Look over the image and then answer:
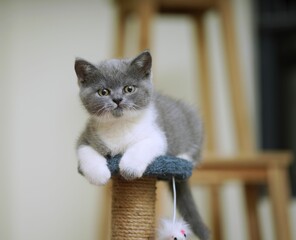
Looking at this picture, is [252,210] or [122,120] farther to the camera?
[252,210]

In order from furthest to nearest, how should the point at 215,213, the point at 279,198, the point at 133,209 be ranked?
the point at 215,213, the point at 279,198, the point at 133,209

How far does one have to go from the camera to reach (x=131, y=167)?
948mm

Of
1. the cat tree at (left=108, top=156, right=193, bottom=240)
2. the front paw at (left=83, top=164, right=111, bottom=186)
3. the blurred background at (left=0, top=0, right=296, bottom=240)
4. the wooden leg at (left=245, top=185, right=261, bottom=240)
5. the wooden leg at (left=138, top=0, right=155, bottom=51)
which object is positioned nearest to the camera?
the front paw at (left=83, top=164, right=111, bottom=186)

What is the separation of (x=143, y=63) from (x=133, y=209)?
338mm

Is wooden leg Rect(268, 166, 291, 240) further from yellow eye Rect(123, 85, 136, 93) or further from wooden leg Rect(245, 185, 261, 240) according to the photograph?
yellow eye Rect(123, 85, 136, 93)

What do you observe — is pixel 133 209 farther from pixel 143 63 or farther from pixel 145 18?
pixel 145 18

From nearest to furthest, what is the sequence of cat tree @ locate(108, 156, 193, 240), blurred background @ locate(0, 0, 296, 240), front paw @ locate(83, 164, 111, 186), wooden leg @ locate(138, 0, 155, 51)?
front paw @ locate(83, 164, 111, 186)
cat tree @ locate(108, 156, 193, 240)
wooden leg @ locate(138, 0, 155, 51)
blurred background @ locate(0, 0, 296, 240)

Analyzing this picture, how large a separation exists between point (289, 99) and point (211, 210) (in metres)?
0.73

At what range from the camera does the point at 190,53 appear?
2.33 metres

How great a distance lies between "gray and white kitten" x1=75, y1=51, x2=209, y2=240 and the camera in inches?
38.0

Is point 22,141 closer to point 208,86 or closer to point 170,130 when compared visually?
point 208,86

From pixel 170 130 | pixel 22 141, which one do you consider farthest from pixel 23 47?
pixel 170 130

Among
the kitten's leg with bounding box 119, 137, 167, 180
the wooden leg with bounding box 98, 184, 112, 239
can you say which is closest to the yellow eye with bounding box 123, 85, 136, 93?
the kitten's leg with bounding box 119, 137, 167, 180

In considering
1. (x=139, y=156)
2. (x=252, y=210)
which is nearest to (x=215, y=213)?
(x=252, y=210)
